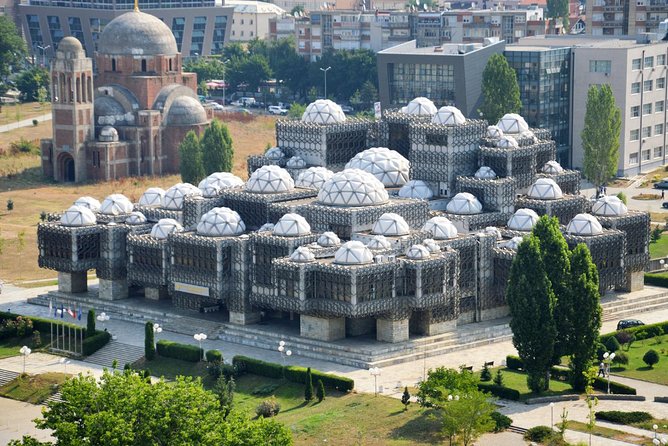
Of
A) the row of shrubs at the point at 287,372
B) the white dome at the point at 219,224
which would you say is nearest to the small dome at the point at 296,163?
the white dome at the point at 219,224

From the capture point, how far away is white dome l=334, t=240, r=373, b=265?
382 ft

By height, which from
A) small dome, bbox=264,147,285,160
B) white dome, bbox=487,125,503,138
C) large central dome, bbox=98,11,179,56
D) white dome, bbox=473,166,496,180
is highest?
large central dome, bbox=98,11,179,56

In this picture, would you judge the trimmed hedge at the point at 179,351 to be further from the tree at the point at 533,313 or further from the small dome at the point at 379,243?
the tree at the point at 533,313

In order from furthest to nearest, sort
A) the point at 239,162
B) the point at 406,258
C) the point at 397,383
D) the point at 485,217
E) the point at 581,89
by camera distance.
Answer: the point at 239,162, the point at 581,89, the point at 485,217, the point at 406,258, the point at 397,383

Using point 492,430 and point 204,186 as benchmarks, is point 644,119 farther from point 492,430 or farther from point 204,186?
point 492,430

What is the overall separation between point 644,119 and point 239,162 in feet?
155

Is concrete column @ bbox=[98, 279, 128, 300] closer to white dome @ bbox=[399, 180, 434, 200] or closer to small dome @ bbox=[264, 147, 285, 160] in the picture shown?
small dome @ bbox=[264, 147, 285, 160]

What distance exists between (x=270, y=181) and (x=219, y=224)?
7.71 m

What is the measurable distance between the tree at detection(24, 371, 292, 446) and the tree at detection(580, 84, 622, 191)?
86359mm

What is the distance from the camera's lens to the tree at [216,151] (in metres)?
173

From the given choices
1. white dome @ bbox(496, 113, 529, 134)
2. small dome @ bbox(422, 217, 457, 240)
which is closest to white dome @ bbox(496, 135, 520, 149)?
white dome @ bbox(496, 113, 529, 134)

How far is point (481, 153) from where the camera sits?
449 ft

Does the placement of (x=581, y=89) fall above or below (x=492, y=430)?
above

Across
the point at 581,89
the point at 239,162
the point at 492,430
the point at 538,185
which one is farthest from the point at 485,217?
the point at 239,162
